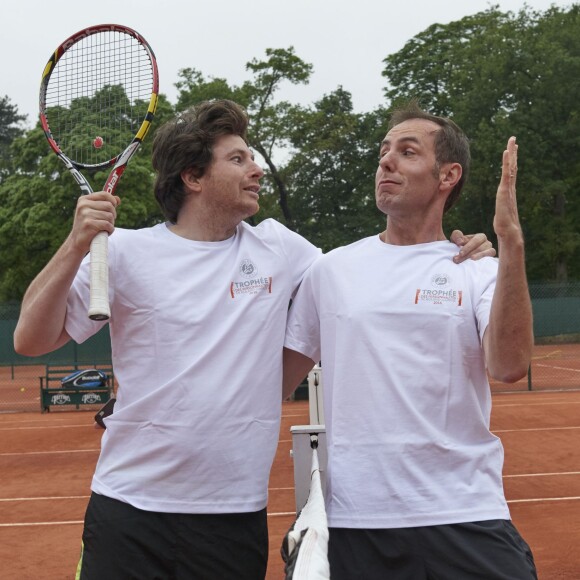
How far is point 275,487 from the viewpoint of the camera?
9312 mm

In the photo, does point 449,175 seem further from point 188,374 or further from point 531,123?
point 531,123

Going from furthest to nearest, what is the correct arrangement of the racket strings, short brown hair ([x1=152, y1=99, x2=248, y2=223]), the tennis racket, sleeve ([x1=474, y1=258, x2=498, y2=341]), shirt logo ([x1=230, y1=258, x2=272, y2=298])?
the racket strings < the tennis racket < short brown hair ([x1=152, y1=99, x2=248, y2=223]) < shirt logo ([x1=230, y1=258, x2=272, y2=298]) < sleeve ([x1=474, y1=258, x2=498, y2=341])

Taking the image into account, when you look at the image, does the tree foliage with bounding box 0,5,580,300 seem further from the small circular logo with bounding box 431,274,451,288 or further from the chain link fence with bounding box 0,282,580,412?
the small circular logo with bounding box 431,274,451,288

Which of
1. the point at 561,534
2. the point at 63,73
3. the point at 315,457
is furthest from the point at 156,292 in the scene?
the point at 561,534

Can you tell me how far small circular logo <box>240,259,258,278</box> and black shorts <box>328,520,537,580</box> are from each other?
873mm

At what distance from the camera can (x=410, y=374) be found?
265 centimetres

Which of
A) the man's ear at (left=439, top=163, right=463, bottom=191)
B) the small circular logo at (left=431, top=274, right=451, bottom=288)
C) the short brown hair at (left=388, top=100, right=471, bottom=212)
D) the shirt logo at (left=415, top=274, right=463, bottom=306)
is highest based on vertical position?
the short brown hair at (left=388, top=100, right=471, bottom=212)

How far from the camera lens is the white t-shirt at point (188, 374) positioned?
284cm

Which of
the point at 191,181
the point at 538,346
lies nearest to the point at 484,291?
the point at 191,181

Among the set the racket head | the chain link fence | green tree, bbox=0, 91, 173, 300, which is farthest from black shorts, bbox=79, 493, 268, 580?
green tree, bbox=0, 91, 173, 300

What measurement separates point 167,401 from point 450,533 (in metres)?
0.93

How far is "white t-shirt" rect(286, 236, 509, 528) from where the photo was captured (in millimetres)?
2623

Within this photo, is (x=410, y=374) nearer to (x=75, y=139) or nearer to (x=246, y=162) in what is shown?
(x=246, y=162)

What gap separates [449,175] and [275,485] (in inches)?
270
